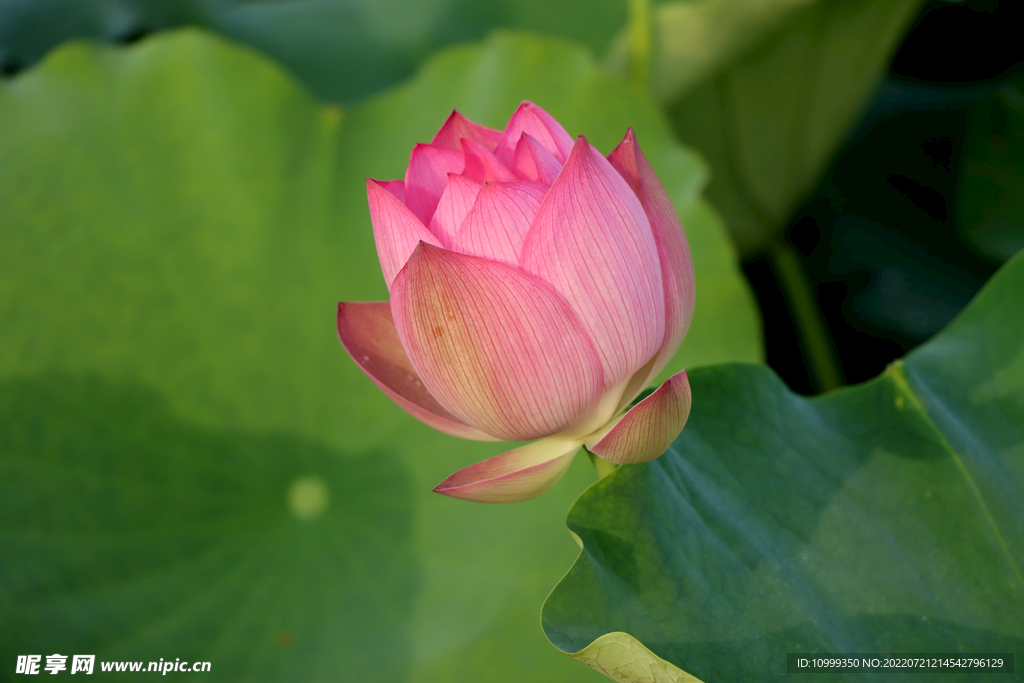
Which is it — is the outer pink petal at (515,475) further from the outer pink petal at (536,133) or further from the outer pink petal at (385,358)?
the outer pink petal at (536,133)

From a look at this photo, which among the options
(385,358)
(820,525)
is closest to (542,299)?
(385,358)

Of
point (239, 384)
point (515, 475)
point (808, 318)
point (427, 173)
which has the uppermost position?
point (427, 173)

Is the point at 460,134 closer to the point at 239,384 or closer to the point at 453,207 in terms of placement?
the point at 453,207

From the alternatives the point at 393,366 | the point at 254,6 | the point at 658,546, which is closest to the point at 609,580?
the point at 658,546

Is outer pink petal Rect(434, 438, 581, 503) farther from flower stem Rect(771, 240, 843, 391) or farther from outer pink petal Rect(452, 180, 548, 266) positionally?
flower stem Rect(771, 240, 843, 391)

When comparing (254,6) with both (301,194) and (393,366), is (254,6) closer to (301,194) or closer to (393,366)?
(301,194)
